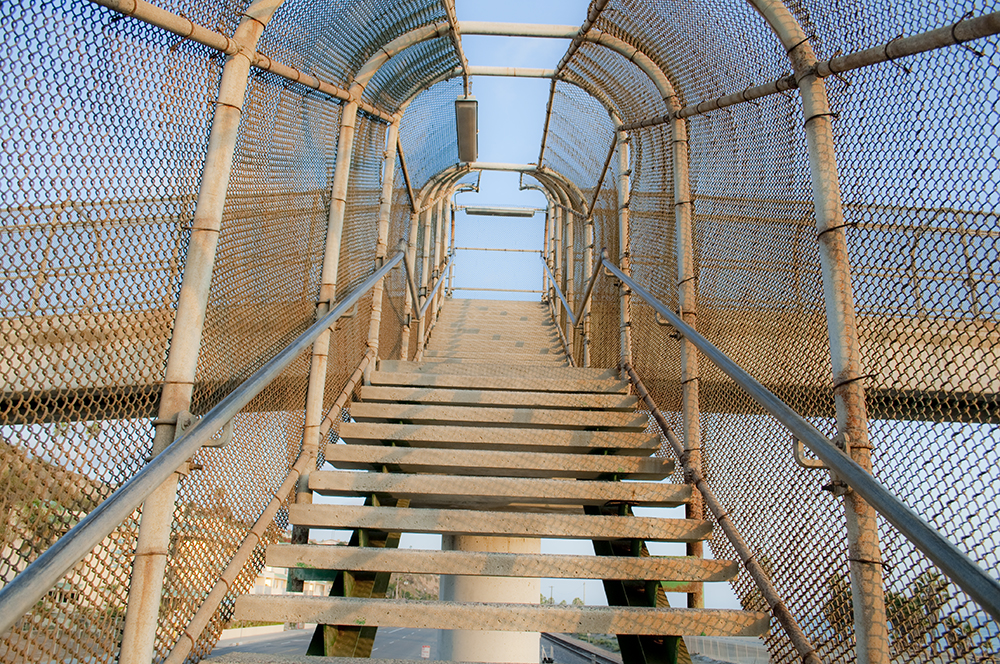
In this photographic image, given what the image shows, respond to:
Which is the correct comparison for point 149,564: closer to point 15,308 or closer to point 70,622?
point 70,622

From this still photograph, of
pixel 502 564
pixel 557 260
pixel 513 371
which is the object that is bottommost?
pixel 502 564

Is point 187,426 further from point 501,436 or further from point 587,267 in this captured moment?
point 587,267

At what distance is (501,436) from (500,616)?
1335 millimetres

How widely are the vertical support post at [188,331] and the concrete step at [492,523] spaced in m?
0.91

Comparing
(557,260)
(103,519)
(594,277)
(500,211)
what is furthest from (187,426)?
(500,211)

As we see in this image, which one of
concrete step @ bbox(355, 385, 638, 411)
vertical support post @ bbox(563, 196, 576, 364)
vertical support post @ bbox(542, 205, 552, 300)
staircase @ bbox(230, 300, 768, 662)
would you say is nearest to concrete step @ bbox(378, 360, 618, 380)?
staircase @ bbox(230, 300, 768, 662)

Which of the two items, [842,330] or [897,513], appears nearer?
[897,513]

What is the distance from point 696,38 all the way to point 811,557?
101 inches

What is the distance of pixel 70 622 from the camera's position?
67.6 inches

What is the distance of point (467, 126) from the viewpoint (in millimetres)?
6262

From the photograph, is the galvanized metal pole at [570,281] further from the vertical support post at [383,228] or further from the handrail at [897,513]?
the handrail at [897,513]

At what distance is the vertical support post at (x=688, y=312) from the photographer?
313 cm

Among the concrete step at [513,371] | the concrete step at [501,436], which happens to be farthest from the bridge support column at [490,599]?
the concrete step at [501,436]

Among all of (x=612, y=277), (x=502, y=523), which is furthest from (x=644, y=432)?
(x=612, y=277)
